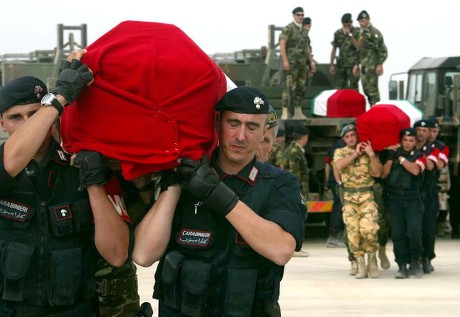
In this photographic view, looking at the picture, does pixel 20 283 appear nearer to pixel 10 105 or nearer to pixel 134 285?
pixel 10 105

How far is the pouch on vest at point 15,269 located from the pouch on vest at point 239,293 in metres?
0.86

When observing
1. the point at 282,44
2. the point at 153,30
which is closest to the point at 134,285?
the point at 153,30

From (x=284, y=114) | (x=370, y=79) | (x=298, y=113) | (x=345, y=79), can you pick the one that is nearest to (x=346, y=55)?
(x=345, y=79)

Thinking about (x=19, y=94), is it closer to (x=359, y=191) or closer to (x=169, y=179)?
(x=169, y=179)

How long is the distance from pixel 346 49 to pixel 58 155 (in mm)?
14765

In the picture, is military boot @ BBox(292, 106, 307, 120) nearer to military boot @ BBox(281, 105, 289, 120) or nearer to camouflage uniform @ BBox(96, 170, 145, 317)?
military boot @ BBox(281, 105, 289, 120)

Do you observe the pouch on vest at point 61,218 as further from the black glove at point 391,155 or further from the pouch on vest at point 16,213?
the black glove at point 391,155

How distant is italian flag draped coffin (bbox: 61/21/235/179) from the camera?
4953 millimetres

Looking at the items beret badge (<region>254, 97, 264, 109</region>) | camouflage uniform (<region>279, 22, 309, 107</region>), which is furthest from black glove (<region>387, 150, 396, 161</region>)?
beret badge (<region>254, 97, 264, 109</region>)

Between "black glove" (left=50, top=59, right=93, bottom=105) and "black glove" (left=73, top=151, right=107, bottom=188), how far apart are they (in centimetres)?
23

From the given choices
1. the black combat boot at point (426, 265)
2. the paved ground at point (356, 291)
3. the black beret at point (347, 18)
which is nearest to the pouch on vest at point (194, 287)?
the paved ground at point (356, 291)

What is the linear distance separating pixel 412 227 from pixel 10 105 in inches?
326

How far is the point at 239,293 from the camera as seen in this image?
16.4 ft

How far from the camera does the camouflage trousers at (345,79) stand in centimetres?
1972
